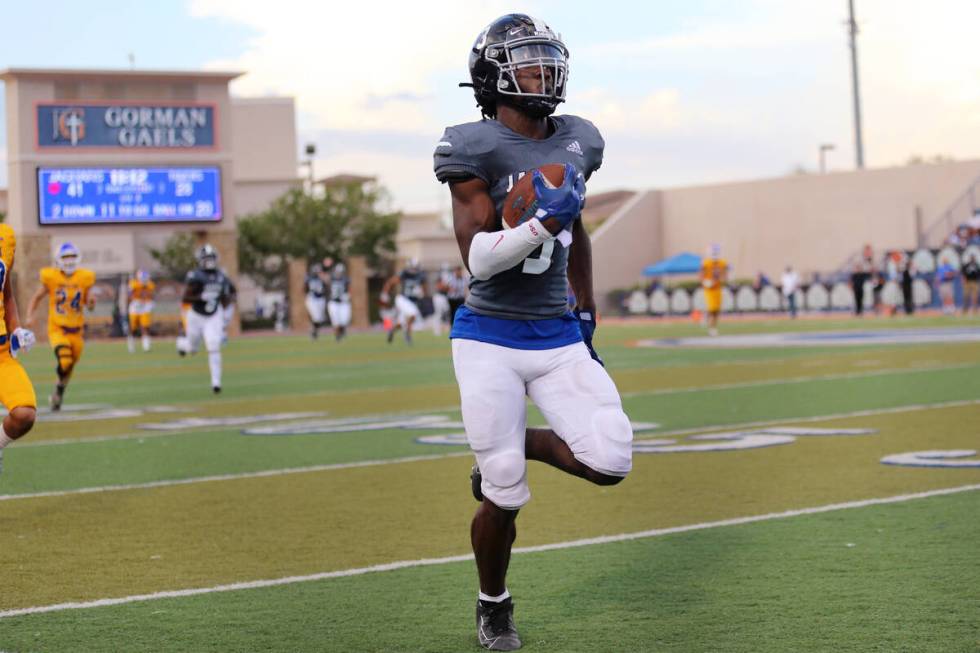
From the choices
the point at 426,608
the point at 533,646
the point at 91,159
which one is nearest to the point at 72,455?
the point at 426,608

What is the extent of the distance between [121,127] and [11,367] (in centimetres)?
3956

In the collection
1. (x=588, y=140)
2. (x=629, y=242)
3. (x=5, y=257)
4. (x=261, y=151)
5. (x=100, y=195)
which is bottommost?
(x=5, y=257)

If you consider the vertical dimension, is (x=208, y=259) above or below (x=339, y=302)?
above

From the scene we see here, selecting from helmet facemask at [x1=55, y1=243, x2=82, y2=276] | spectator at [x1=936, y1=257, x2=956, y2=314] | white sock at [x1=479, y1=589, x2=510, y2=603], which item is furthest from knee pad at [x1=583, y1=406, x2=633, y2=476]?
spectator at [x1=936, y1=257, x2=956, y2=314]

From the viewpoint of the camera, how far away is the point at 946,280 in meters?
40.4

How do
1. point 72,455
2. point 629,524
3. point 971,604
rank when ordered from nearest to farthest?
point 971,604, point 629,524, point 72,455

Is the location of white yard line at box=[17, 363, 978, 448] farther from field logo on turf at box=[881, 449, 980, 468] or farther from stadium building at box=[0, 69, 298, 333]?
stadium building at box=[0, 69, 298, 333]

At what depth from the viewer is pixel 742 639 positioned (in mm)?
5227

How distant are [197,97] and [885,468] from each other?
1632 inches

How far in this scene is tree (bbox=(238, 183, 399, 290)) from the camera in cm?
6481

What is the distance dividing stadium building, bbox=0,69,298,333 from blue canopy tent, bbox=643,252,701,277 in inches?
595

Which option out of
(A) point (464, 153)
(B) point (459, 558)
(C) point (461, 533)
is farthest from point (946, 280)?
(A) point (464, 153)

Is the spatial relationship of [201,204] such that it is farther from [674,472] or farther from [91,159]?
[674,472]

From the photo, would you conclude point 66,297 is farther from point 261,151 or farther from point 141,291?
point 261,151
